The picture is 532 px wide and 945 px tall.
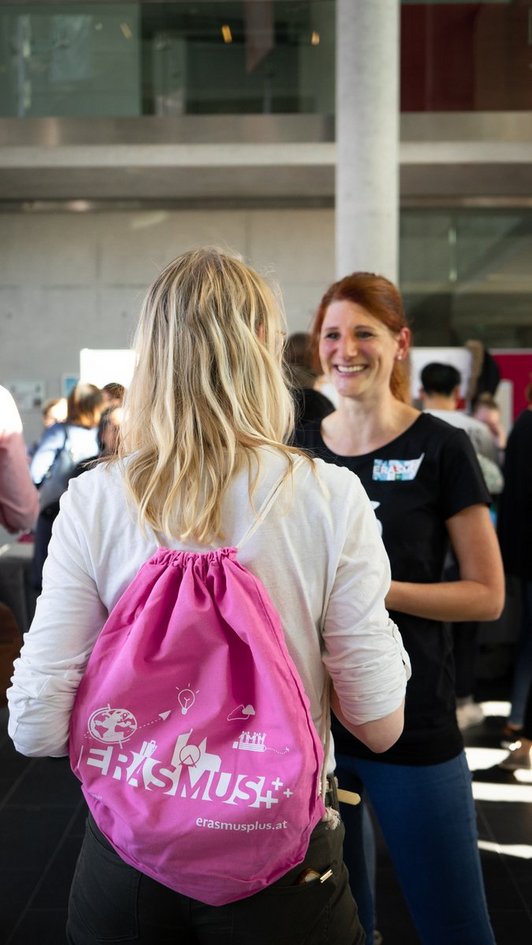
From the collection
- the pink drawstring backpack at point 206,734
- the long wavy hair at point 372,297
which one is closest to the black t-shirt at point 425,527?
the long wavy hair at point 372,297

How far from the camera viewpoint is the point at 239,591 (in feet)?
3.64

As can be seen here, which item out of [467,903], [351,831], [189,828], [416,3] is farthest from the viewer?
[416,3]

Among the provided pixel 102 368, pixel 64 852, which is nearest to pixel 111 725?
pixel 64 852

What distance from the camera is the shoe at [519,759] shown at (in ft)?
14.0

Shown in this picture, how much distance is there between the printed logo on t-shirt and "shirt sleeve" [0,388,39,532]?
1.01 meters

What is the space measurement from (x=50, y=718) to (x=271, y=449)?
0.42m

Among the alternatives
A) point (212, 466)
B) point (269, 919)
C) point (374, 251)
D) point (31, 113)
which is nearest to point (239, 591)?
point (212, 466)

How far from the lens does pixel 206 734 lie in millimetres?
1108

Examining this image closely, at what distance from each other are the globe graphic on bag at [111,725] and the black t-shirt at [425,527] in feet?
2.68

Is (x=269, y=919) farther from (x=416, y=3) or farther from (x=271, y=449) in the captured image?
(x=416, y=3)

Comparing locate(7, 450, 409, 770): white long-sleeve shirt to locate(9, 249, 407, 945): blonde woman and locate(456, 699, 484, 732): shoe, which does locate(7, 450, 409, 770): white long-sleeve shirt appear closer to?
locate(9, 249, 407, 945): blonde woman

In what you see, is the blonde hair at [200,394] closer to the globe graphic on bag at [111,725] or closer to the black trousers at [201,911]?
the globe graphic on bag at [111,725]

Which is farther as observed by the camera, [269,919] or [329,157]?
[329,157]

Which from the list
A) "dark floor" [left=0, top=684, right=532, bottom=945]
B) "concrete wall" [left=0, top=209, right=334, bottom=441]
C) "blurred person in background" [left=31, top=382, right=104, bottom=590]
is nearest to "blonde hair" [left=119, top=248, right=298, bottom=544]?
"dark floor" [left=0, top=684, right=532, bottom=945]
